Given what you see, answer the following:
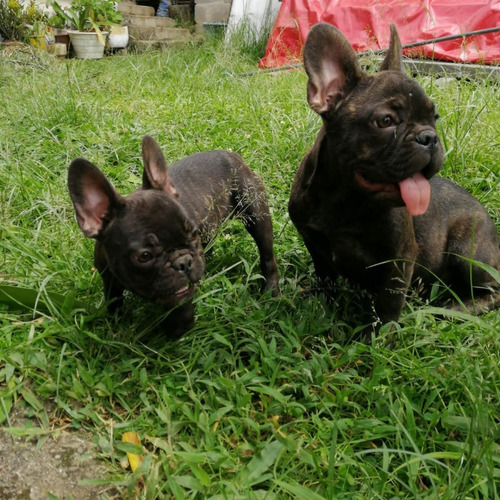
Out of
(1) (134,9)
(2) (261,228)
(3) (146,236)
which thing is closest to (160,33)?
(1) (134,9)

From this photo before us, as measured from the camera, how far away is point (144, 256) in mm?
2719

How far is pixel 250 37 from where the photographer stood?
9633 mm

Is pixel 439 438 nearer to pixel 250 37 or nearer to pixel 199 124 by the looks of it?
pixel 199 124

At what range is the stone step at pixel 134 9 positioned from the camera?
503 inches

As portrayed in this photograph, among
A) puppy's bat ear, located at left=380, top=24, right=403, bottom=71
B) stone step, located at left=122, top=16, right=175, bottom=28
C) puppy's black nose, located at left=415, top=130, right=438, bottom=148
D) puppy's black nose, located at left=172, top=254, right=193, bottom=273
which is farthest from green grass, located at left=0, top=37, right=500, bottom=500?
stone step, located at left=122, top=16, right=175, bottom=28

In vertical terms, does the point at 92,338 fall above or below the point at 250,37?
below

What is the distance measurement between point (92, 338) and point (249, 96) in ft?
12.8

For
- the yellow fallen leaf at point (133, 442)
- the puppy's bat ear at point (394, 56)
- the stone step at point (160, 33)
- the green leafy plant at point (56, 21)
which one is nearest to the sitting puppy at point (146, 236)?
the yellow fallen leaf at point (133, 442)

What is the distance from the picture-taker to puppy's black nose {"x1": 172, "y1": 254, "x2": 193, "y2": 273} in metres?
2.75

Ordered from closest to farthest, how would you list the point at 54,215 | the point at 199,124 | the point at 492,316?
1. the point at 492,316
2. the point at 54,215
3. the point at 199,124

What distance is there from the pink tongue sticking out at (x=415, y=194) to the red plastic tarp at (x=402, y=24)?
3766mm

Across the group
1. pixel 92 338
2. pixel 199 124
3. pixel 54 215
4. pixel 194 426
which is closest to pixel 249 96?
pixel 199 124

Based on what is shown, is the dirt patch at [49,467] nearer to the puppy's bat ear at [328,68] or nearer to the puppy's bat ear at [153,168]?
the puppy's bat ear at [153,168]

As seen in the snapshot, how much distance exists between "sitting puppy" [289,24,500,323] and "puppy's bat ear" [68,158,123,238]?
1.13 metres
